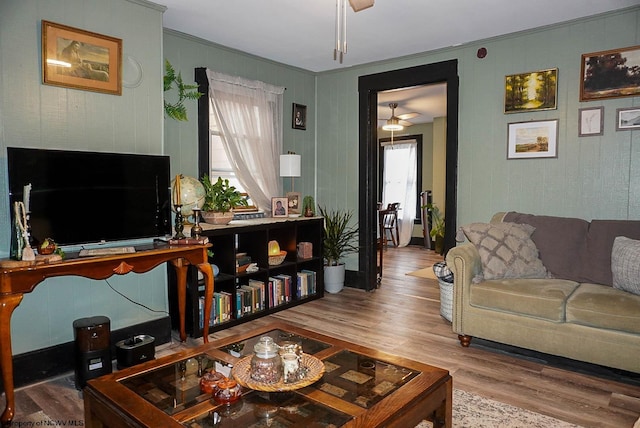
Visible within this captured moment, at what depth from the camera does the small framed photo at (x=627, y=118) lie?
335cm

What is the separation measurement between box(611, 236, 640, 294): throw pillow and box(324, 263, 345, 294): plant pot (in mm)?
2640

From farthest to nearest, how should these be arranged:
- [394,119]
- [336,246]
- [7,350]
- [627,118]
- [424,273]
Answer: [394,119]
[424,273]
[336,246]
[627,118]
[7,350]

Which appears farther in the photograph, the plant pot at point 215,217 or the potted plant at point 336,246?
the potted plant at point 336,246

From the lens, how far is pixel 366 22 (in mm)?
3613

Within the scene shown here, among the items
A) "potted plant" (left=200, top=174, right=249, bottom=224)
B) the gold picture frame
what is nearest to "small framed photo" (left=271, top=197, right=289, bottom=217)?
"potted plant" (left=200, top=174, right=249, bottom=224)

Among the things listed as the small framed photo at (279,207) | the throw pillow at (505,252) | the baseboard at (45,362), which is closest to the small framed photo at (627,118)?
the throw pillow at (505,252)

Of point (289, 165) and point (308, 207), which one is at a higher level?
point (289, 165)

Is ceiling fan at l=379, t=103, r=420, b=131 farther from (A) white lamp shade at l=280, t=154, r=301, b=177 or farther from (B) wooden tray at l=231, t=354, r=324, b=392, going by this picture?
(B) wooden tray at l=231, t=354, r=324, b=392

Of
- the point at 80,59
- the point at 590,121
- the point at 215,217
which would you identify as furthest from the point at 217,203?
the point at 590,121

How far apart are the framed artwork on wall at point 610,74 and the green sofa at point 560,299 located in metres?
1.04

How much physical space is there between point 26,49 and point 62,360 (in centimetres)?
196

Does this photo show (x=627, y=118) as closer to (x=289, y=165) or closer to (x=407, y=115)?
(x=289, y=165)

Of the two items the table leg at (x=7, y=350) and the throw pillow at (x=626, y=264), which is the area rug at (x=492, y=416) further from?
the table leg at (x=7, y=350)

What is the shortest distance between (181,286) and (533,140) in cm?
319
